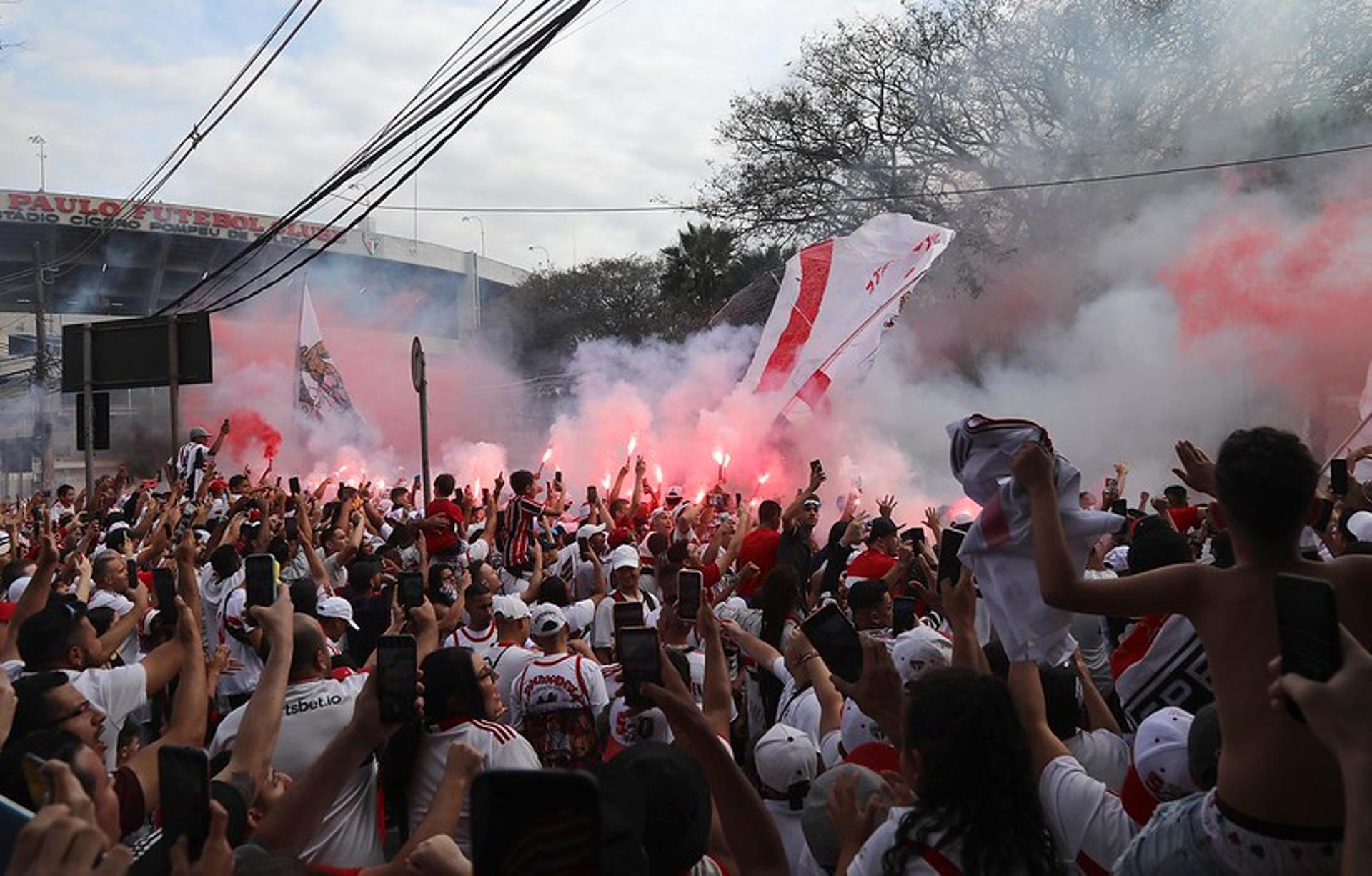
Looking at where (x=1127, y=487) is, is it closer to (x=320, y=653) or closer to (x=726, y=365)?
(x=726, y=365)

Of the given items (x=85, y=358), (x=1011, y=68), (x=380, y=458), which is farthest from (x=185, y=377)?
(x=380, y=458)

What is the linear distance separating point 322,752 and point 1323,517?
6.30 m

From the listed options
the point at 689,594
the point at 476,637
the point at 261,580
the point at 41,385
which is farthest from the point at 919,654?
the point at 41,385

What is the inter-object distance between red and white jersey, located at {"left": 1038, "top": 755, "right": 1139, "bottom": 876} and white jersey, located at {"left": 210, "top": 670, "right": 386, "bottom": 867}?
1.86m

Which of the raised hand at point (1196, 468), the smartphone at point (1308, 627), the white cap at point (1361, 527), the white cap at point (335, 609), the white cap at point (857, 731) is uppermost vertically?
the raised hand at point (1196, 468)

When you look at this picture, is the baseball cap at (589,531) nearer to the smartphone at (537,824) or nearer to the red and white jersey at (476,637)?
the red and white jersey at (476,637)

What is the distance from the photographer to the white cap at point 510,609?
6.23 metres

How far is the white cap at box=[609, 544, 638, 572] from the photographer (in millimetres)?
Result: 7727

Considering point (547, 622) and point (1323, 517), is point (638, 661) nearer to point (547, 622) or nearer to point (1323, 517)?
point (547, 622)

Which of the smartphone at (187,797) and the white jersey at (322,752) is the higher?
the smartphone at (187,797)

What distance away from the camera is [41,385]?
30.0 metres

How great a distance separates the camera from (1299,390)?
2023cm

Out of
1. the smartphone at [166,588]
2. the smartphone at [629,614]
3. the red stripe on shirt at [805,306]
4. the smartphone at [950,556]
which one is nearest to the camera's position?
the smartphone at [629,614]

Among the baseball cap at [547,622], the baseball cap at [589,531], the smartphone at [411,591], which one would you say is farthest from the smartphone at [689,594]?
the baseball cap at [589,531]
